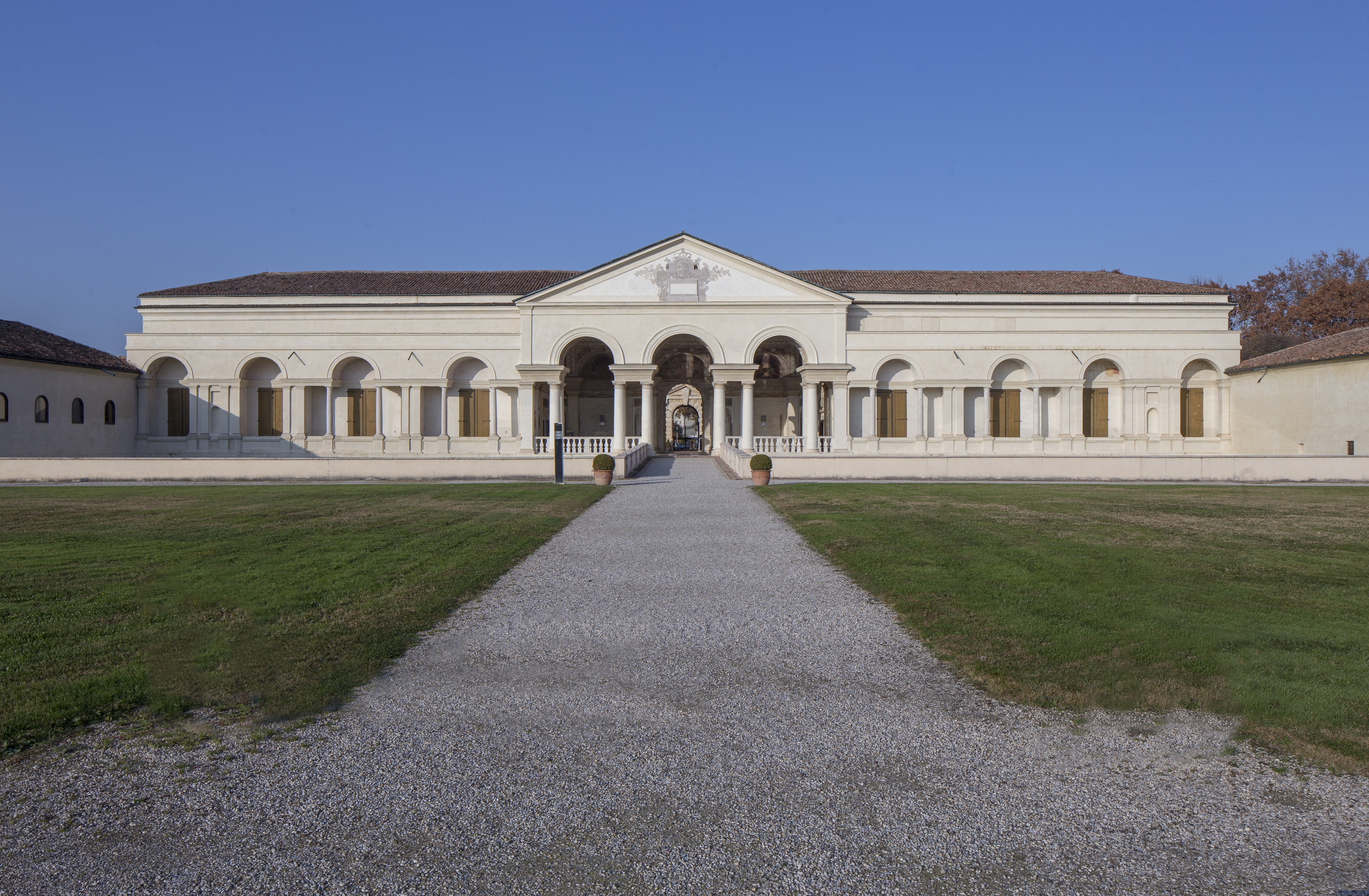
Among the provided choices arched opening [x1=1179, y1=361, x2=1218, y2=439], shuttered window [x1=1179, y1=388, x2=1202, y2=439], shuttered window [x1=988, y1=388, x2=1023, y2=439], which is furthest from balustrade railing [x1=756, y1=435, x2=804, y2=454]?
arched opening [x1=1179, y1=361, x2=1218, y2=439]

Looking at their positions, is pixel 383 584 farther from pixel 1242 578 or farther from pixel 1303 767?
pixel 1242 578

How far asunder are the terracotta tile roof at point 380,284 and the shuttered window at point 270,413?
4772 millimetres

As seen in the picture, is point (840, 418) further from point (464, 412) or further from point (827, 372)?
point (464, 412)

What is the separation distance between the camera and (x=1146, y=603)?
737 cm

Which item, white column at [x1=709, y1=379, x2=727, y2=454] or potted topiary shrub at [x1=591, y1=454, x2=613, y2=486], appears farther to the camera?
white column at [x1=709, y1=379, x2=727, y2=454]

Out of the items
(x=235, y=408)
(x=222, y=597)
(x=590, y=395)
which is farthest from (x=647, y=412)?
(x=222, y=597)

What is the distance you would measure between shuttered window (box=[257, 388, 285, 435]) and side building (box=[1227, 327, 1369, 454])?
44.5 m

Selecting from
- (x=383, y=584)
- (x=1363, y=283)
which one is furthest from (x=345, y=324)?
(x=1363, y=283)

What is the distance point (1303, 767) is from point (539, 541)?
947 centimetres

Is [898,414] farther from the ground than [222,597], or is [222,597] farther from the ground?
[898,414]

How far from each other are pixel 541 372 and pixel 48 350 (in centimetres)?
2048

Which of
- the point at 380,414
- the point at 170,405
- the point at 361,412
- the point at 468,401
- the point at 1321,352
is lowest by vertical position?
the point at 380,414

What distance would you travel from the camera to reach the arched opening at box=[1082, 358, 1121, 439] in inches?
1503

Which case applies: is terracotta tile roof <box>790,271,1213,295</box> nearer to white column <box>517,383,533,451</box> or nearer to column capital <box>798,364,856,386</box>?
column capital <box>798,364,856,386</box>
